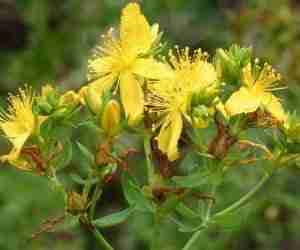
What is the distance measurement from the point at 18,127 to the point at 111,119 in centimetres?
28

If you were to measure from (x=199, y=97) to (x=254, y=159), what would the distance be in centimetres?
21

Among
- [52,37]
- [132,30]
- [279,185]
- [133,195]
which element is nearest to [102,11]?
[52,37]

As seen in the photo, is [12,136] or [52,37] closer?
[12,136]

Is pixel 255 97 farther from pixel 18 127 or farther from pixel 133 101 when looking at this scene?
pixel 18 127

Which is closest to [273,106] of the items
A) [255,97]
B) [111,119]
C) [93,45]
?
[255,97]

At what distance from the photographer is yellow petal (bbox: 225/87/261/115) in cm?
205

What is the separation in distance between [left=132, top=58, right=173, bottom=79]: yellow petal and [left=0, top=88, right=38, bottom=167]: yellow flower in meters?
0.30

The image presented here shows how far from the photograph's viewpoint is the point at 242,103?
2.06 metres

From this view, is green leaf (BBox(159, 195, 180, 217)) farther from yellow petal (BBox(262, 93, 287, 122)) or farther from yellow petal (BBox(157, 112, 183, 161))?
yellow petal (BBox(262, 93, 287, 122))

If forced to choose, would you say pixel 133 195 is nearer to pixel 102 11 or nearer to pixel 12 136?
pixel 12 136

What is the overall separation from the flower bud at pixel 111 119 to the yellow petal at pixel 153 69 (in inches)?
4.6

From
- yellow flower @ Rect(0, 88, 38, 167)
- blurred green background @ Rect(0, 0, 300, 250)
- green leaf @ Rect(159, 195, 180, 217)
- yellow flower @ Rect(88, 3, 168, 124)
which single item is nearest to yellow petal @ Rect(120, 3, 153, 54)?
yellow flower @ Rect(88, 3, 168, 124)

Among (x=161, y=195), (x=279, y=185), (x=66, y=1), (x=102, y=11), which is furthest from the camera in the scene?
(x=66, y=1)

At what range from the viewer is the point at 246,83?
86.1 inches
